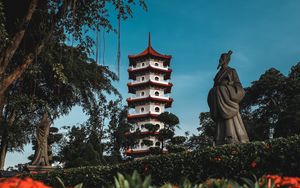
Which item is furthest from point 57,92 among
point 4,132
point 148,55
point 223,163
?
point 148,55

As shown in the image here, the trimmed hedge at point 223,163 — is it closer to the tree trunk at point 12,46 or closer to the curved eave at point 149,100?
the tree trunk at point 12,46

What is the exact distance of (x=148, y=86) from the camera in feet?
190

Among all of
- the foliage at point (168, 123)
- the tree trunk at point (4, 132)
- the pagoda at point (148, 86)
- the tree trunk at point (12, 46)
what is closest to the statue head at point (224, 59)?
the tree trunk at point (12, 46)

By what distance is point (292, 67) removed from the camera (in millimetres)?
35719

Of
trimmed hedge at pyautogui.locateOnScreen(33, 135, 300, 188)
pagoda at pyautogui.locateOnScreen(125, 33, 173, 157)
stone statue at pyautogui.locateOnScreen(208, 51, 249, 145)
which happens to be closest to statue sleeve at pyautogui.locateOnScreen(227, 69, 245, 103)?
stone statue at pyautogui.locateOnScreen(208, 51, 249, 145)

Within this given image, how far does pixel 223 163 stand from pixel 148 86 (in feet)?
167

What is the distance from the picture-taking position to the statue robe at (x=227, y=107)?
355 inches

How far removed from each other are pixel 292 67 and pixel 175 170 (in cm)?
3114

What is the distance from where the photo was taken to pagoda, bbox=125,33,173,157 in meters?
56.4

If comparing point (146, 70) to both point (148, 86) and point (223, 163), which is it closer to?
point (148, 86)

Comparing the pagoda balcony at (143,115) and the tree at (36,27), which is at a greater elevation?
the pagoda balcony at (143,115)

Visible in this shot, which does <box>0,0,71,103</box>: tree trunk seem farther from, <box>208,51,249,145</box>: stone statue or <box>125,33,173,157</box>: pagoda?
<box>125,33,173,157</box>: pagoda

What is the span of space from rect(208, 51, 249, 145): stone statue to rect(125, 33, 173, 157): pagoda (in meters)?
45.1

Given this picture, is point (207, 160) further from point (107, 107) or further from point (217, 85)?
point (107, 107)
